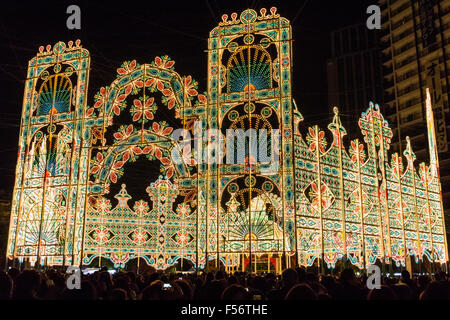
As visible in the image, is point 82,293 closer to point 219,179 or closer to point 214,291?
point 214,291

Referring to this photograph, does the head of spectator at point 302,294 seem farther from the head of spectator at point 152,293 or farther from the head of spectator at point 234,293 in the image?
the head of spectator at point 152,293

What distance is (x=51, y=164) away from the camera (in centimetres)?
1620

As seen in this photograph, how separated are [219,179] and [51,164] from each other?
606 centimetres

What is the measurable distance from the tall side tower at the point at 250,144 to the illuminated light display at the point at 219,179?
31 mm

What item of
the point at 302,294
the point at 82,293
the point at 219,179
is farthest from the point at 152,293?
the point at 219,179

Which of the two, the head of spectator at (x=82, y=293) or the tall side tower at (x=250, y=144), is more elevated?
the tall side tower at (x=250, y=144)

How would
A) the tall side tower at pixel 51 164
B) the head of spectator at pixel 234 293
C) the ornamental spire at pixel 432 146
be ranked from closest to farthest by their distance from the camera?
the head of spectator at pixel 234 293 → the tall side tower at pixel 51 164 → the ornamental spire at pixel 432 146

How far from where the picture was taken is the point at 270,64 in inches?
540

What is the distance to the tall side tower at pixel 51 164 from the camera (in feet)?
50.4

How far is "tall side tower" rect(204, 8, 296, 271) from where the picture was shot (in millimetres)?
13020
